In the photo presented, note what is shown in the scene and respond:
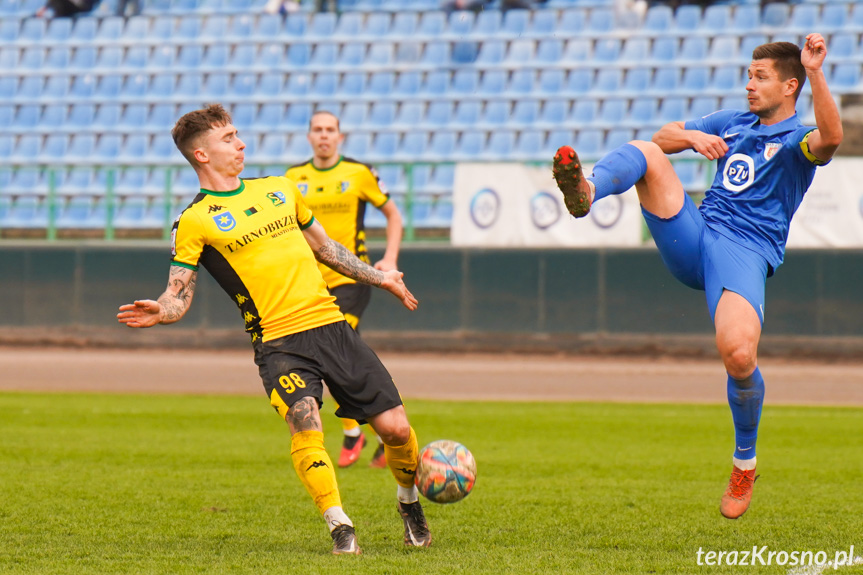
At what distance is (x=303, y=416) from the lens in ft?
16.7

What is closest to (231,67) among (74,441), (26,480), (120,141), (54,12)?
(120,141)

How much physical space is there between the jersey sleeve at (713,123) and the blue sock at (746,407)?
1.32 meters

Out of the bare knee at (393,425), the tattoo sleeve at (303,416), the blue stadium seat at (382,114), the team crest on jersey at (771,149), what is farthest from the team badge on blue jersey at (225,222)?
the blue stadium seat at (382,114)

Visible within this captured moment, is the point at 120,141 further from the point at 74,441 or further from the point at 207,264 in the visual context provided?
the point at 207,264

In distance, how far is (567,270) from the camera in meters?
18.4

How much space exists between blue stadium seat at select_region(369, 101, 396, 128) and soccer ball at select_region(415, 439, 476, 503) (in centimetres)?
1713

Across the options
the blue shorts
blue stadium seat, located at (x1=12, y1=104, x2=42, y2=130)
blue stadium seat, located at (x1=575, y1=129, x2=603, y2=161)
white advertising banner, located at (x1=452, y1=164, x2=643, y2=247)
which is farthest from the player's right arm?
blue stadium seat, located at (x1=12, y1=104, x2=42, y2=130)

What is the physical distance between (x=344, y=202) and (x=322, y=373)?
3.54 m

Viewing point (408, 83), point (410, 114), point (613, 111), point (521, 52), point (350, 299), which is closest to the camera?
point (350, 299)

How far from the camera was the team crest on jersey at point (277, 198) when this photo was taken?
5.45m

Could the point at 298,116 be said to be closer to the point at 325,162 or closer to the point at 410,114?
the point at 410,114

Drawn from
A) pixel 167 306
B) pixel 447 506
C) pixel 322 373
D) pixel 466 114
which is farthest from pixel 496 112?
pixel 167 306

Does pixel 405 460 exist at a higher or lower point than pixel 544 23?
lower

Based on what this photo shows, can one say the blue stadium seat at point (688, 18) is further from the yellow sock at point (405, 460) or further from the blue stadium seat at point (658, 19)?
the yellow sock at point (405, 460)
